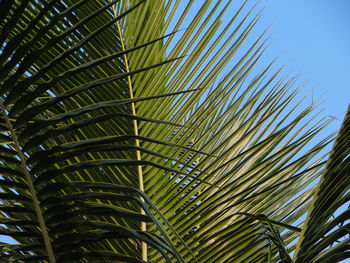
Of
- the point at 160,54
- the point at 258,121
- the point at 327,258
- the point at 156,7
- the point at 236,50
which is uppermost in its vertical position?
the point at 156,7

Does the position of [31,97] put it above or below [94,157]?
below

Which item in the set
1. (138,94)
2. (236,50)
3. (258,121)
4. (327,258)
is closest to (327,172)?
(327,258)

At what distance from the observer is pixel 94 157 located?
3.80 ft

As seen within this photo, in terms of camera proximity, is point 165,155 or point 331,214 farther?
point 165,155

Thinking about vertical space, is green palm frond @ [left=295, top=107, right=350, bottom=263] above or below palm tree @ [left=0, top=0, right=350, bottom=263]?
below

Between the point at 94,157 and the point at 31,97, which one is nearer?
the point at 31,97

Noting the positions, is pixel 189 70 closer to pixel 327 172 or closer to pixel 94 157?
pixel 94 157

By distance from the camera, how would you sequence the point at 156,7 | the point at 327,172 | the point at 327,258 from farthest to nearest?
the point at 156,7, the point at 327,172, the point at 327,258

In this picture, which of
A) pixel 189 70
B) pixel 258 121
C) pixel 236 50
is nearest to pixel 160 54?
pixel 189 70

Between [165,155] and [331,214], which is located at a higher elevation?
[165,155]

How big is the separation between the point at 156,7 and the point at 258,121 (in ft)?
1.47

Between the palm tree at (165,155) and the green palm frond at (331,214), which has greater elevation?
the palm tree at (165,155)

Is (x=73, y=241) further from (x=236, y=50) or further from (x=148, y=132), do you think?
(x=236, y=50)

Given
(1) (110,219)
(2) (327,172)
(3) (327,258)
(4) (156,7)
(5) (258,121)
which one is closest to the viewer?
(3) (327,258)
